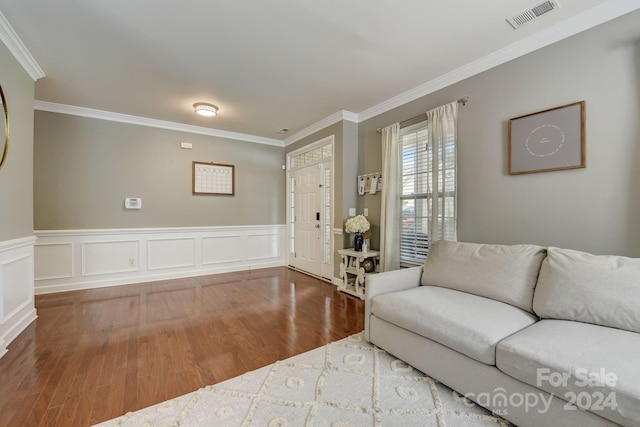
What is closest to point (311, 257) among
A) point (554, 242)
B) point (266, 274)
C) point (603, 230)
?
point (266, 274)

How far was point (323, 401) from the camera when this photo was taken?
166 centimetres

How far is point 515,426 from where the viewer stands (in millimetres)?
1469

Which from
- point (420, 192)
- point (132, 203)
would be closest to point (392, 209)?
point (420, 192)

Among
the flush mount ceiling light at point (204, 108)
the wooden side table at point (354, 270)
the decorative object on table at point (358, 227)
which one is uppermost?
the flush mount ceiling light at point (204, 108)

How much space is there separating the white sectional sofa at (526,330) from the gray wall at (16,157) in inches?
127

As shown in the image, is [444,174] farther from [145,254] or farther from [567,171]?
[145,254]

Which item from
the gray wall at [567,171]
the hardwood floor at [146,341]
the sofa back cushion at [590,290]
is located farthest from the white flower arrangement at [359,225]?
the sofa back cushion at [590,290]

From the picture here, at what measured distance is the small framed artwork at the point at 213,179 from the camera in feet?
15.9

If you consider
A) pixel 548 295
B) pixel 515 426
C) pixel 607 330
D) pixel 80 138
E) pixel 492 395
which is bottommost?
pixel 515 426

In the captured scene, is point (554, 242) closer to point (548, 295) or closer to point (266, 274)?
point (548, 295)

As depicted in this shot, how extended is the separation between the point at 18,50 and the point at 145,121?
1.95 metres

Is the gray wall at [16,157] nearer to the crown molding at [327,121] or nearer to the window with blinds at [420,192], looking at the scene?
the crown molding at [327,121]

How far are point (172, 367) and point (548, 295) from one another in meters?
2.66

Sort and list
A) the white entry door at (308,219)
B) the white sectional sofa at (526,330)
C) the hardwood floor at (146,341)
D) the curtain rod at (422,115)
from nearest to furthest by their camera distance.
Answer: the white sectional sofa at (526,330) < the hardwood floor at (146,341) < the curtain rod at (422,115) < the white entry door at (308,219)
